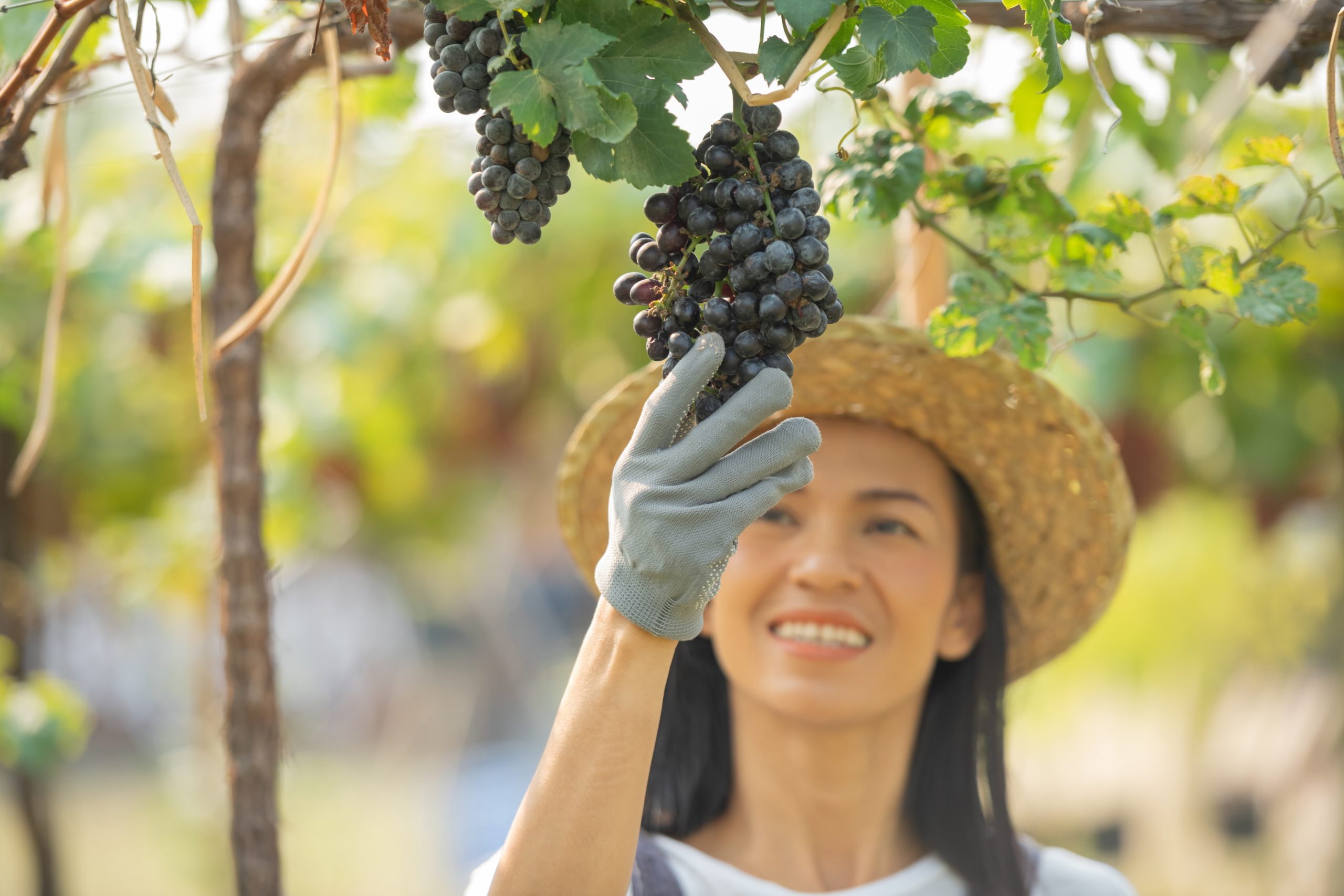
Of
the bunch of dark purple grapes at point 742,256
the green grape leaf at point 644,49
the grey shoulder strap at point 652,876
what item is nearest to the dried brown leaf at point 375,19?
the green grape leaf at point 644,49

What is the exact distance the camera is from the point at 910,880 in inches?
61.2

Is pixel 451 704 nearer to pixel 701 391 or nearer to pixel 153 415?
pixel 153 415

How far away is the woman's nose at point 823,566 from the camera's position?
1430mm

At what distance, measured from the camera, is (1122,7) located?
1010 mm

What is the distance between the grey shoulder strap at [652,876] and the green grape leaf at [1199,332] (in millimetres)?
843

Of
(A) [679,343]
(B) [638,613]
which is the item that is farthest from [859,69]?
(B) [638,613]

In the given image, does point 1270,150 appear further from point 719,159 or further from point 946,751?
point 946,751

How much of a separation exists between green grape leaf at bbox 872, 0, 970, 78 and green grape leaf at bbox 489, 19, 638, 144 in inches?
8.9

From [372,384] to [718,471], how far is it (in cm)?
339

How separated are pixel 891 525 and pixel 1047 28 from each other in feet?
2.58

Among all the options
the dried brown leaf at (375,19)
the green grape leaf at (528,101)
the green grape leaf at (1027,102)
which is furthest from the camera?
the green grape leaf at (1027,102)

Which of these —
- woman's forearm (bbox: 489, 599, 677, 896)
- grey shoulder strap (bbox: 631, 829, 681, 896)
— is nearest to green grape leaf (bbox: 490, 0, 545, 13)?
woman's forearm (bbox: 489, 599, 677, 896)

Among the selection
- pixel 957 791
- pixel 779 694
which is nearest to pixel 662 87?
pixel 779 694

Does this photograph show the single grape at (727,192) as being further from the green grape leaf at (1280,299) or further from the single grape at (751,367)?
the green grape leaf at (1280,299)
